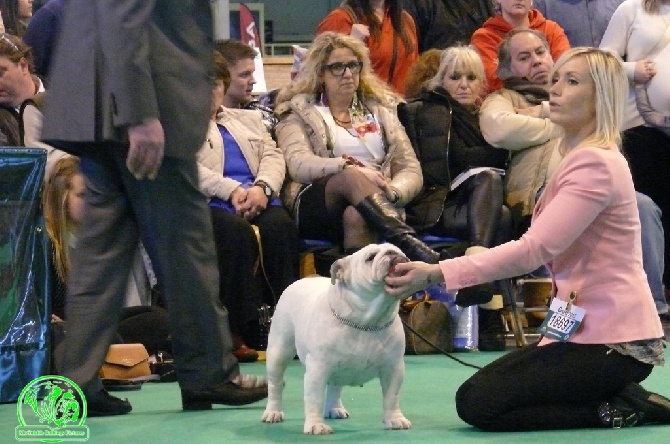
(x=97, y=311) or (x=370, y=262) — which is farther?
(x=97, y=311)

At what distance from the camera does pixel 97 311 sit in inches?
147

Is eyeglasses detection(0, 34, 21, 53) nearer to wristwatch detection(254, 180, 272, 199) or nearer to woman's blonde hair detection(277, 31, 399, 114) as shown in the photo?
wristwatch detection(254, 180, 272, 199)

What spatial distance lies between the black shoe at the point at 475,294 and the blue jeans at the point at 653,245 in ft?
3.58

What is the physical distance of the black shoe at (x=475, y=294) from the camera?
5.45 m

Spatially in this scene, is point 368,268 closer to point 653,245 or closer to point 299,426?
point 299,426

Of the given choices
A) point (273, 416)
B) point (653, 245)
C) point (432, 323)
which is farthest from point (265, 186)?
point (273, 416)

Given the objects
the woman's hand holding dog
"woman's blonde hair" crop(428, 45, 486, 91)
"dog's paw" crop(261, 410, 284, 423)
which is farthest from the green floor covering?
"woman's blonde hair" crop(428, 45, 486, 91)

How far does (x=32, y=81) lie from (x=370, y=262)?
2.81m

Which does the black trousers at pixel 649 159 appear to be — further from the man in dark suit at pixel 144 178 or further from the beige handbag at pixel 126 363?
the man in dark suit at pixel 144 178

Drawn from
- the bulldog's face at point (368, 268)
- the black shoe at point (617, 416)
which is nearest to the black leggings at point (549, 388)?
the black shoe at point (617, 416)

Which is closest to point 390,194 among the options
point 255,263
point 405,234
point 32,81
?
point 405,234

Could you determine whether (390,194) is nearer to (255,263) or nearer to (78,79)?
(255,263)

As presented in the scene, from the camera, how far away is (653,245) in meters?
6.30

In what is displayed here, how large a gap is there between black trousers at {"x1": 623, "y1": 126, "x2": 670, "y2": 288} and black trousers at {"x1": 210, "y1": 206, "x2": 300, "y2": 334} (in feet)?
6.91
